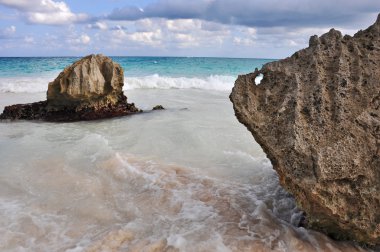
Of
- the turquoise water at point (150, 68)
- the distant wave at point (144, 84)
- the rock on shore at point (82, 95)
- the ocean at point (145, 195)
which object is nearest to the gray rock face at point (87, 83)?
the rock on shore at point (82, 95)

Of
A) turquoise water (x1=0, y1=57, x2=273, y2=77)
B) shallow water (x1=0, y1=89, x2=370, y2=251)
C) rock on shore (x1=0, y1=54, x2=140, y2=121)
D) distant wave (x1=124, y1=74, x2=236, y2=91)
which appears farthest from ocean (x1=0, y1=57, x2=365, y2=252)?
turquoise water (x1=0, y1=57, x2=273, y2=77)

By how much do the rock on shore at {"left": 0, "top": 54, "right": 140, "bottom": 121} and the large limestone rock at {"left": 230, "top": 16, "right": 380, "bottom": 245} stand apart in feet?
21.9

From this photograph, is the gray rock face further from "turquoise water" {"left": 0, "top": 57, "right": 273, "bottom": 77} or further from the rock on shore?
"turquoise water" {"left": 0, "top": 57, "right": 273, "bottom": 77}

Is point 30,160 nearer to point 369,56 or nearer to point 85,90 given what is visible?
point 85,90

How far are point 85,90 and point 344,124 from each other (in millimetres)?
7626

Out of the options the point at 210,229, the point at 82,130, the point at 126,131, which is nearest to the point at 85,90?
the point at 82,130

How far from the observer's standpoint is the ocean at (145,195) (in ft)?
11.7

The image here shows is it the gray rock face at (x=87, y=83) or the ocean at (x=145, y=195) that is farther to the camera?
the gray rock face at (x=87, y=83)

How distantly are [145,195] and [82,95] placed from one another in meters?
5.93

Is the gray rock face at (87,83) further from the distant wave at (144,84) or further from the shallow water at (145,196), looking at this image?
the distant wave at (144,84)

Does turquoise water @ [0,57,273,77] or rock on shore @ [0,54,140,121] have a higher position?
rock on shore @ [0,54,140,121]

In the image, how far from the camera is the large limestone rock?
3.19 metres

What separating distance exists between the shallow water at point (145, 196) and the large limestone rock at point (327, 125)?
19.2 inches

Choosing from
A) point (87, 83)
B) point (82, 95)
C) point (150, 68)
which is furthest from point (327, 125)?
point (150, 68)
